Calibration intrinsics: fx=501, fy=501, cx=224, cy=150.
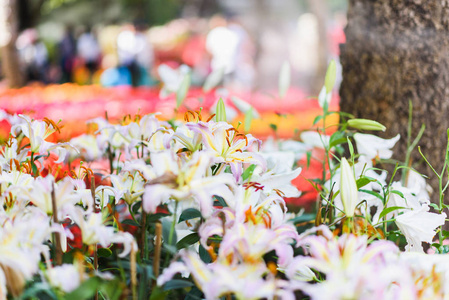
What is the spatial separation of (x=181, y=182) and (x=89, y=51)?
29.8ft

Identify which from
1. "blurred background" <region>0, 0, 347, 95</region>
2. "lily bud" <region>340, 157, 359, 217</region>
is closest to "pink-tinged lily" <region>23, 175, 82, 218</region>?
"lily bud" <region>340, 157, 359, 217</region>

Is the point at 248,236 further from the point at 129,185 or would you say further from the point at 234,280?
the point at 129,185

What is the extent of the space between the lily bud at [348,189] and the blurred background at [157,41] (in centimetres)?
517

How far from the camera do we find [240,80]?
369 inches

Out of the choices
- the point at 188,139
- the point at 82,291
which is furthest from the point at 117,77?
the point at 82,291

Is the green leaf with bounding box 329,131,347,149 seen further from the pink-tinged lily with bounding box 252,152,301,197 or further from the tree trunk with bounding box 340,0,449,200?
the tree trunk with bounding box 340,0,449,200

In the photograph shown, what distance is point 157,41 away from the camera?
11.5 m

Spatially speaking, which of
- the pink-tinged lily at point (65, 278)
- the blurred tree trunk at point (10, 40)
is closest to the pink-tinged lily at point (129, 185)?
the pink-tinged lily at point (65, 278)

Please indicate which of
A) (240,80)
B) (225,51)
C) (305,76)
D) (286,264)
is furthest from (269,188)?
(305,76)

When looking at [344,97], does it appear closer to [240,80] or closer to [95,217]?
[95,217]

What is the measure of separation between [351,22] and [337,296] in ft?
3.37

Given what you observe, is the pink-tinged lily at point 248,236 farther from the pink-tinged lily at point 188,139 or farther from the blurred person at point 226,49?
the blurred person at point 226,49

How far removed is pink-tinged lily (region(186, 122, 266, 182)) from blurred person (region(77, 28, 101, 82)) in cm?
869

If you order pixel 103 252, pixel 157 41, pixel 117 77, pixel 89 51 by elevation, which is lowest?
pixel 117 77
